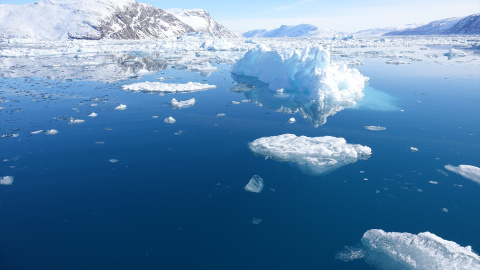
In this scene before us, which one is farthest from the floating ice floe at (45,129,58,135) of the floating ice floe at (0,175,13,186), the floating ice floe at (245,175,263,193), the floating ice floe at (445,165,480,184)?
the floating ice floe at (445,165,480,184)

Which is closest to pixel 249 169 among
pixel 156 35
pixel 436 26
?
pixel 156 35

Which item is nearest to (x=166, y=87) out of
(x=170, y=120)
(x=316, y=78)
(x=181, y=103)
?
(x=181, y=103)

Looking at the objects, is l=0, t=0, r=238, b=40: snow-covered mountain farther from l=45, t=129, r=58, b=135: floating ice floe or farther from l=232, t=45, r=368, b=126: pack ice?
l=45, t=129, r=58, b=135: floating ice floe

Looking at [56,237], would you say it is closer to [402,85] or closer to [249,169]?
[249,169]

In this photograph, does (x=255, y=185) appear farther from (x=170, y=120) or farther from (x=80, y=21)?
(x=80, y=21)

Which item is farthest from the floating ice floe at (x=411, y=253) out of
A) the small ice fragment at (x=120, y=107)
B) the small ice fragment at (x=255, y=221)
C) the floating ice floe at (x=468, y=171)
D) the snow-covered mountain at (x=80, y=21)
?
the snow-covered mountain at (x=80, y=21)

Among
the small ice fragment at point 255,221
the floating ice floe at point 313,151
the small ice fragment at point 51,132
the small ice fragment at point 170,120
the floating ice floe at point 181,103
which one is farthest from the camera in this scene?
the floating ice floe at point 181,103

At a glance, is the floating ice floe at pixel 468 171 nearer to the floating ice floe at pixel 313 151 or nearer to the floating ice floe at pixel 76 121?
the floating ice floe at pixel 313 151

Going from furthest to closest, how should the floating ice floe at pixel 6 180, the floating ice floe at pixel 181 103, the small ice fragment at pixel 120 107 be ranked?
the floating ice floe at pixel 181 103 → the small ice fragment at pixel 120 107 → the floating ice floe at pixel 6 180
